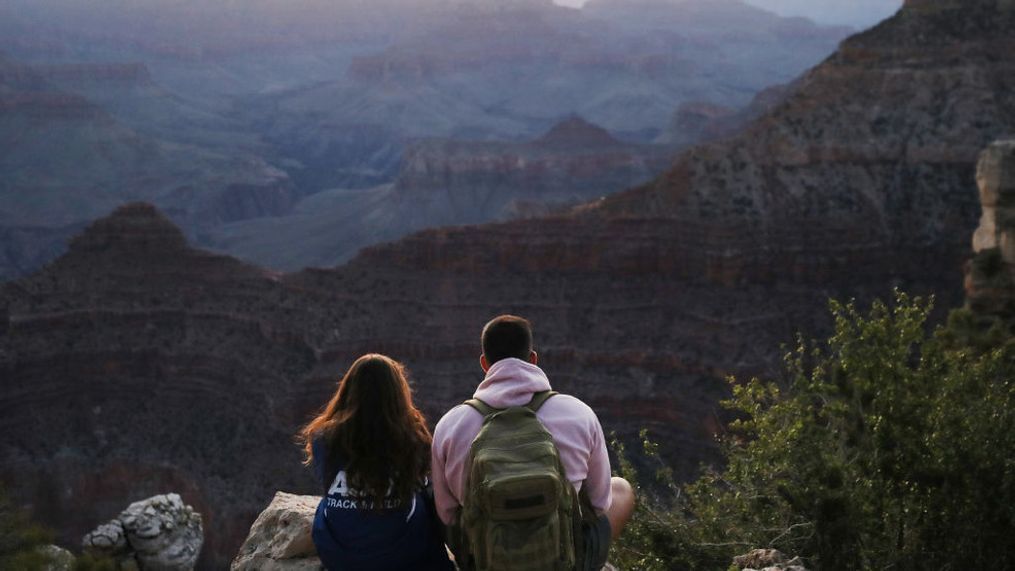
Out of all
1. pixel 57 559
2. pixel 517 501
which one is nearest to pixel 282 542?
pixel 517 501

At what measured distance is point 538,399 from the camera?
6.06 meters

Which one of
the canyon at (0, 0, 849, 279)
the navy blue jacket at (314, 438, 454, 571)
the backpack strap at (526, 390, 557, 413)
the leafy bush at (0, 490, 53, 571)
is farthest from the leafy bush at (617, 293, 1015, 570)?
the canyon at (0, 0, 849, 279)

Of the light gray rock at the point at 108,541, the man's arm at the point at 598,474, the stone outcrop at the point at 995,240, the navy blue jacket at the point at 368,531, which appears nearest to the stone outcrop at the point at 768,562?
the man's arm at the point at 598,474

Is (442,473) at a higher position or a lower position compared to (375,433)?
lower

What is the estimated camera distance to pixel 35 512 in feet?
97.5

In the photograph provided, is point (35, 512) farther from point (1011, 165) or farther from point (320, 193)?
point (320, 193)

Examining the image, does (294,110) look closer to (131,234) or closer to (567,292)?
(131,234)

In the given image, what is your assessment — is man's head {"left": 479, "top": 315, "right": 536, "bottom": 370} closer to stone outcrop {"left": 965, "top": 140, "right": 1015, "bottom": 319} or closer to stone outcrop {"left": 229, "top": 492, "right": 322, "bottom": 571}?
stone outcrop {"left": 229, "top": 492, "right": 322, "bottom": 571}

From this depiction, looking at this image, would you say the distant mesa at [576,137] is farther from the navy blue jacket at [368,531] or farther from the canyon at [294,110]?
the navy blue jacket at [368,531]

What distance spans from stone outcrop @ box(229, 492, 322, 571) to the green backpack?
9.48ft

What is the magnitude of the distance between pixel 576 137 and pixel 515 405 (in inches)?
3798

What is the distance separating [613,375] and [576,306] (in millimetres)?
3533

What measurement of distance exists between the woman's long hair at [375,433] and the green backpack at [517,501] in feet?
2.26

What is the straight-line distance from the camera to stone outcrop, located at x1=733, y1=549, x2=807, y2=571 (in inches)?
295
